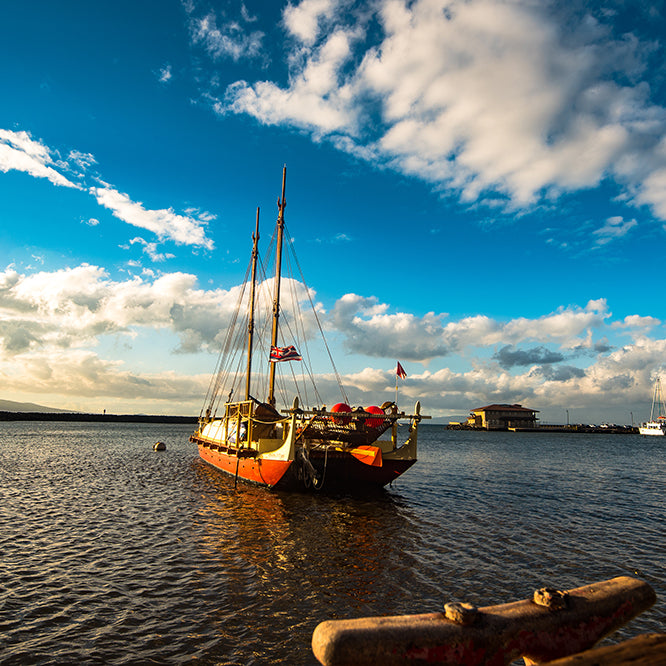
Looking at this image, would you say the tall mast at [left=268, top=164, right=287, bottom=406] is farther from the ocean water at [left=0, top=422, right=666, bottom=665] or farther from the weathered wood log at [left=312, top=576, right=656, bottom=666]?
the weathered wood log at [left=312, top=576, right=656, bottom=666]

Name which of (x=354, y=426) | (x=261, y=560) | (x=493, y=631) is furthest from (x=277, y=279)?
(x=493, y=631)

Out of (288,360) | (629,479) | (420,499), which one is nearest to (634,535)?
(420,499)

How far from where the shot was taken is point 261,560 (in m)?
12.9

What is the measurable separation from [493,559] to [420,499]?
10.8 m

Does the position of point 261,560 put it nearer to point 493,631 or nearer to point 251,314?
point 493,631

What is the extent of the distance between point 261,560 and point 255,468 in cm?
1208

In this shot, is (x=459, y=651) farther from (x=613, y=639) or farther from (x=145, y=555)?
(x=145, y=555)

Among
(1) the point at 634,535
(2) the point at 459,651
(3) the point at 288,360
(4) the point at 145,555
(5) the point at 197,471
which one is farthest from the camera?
(5) the point at 197,471

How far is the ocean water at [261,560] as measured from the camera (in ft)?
28.0

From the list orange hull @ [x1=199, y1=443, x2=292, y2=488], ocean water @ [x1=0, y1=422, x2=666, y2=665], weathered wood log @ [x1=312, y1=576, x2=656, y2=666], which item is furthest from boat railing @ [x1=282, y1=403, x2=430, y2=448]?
weathered wood log @ [x1=312, y1=576, x2=656, y2=666]

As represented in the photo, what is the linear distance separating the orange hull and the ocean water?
92 centimetres

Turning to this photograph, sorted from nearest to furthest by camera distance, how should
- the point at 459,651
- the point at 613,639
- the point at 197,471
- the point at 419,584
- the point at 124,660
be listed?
the point at 459,651
the point at 124,660
the point at 613,639
the point at 419,584
the point at 197,471

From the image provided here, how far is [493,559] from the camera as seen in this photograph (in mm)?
13508

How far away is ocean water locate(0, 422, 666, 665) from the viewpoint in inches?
336
